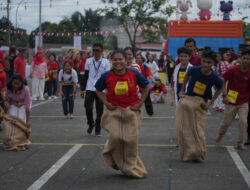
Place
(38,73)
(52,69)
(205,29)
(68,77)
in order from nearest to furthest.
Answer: (68,77), (38,73), (52,69), (205,29)

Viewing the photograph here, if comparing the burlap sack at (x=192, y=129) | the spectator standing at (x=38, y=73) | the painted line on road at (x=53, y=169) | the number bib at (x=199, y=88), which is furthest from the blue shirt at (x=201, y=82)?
the spectator standing at (x=38, y=73)

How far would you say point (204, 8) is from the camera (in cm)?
2998

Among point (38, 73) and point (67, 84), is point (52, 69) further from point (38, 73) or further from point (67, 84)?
point (67, 84)

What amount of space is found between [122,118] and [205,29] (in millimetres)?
23836

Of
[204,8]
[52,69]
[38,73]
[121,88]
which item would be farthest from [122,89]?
[204,8]

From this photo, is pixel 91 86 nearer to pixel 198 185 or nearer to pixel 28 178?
pixel 28 178

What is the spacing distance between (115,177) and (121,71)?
1450mm

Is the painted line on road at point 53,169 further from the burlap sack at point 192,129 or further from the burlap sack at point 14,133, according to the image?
the burlap sack at point 192,129

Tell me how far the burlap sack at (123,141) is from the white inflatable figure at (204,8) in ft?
82.6

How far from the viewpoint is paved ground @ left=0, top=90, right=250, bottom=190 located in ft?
18.3

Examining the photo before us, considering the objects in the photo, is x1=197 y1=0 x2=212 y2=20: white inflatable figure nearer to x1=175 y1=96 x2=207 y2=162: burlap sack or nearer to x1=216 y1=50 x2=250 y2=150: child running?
x1=216 y1=50 x2=250 y2=150: child running

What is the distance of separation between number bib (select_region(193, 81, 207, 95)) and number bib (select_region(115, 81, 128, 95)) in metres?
1.51

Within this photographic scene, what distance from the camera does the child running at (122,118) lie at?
575cm

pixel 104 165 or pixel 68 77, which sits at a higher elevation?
pixel 68 77
